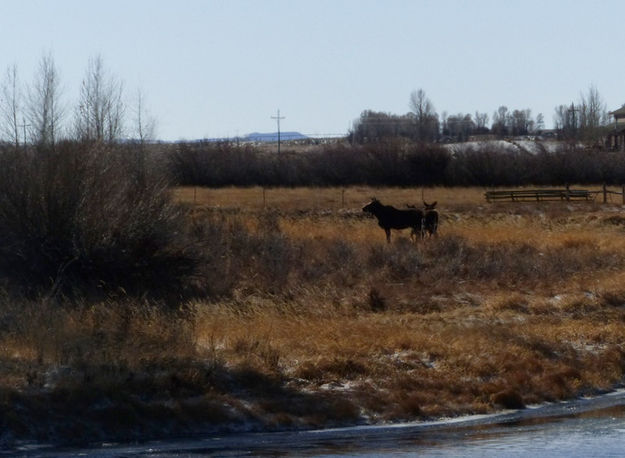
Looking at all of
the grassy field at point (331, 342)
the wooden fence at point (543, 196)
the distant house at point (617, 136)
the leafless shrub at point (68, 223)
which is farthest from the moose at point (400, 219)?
the distant house at point (617, 136)

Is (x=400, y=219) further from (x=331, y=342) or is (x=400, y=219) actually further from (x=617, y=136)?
(x=617, y=136)

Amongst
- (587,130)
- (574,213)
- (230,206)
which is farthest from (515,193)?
(587,130)

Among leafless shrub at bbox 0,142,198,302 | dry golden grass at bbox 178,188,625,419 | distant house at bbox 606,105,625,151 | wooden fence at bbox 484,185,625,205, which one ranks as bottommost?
dry golden grass at bbox 178,188,625,419

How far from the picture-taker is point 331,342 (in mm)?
15367

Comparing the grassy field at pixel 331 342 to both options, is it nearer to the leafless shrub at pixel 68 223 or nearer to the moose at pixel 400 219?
the leafless shrub at pixel 68 223

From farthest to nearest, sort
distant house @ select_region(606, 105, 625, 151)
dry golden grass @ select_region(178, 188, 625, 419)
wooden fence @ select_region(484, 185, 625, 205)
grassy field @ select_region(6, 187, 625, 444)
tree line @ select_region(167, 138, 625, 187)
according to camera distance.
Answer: distant house @ select_region(606, 105, 625, 151)
tree line @ select_region(167, 138, 625, 187)
wooden fence @ select_region(484, 185, 625, 205)
dry golden grass @ select_region(178, 188, 625, 419)
grassy field @ select_region(6, 187, 625, 444)

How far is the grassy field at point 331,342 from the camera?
40.3 feet

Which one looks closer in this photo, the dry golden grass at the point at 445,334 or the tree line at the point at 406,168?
the dry golden grass at the point at 445,334

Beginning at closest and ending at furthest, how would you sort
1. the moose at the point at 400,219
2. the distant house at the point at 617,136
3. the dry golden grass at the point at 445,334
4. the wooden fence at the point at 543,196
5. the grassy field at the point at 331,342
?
the grassy field at the point at 331,342
the dry golden grass at the point at 445,334
the moose at the point at 400,219
the wooden fence at the point at 543,196
the distant house at the point at 617,136

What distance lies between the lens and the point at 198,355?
13828 millimetres

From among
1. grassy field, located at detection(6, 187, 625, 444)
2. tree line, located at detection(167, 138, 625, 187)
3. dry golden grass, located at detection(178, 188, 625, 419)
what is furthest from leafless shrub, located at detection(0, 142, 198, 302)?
tree line, located at detection(167, 138, 625, 187)

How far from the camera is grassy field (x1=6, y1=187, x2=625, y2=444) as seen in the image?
40.3ft

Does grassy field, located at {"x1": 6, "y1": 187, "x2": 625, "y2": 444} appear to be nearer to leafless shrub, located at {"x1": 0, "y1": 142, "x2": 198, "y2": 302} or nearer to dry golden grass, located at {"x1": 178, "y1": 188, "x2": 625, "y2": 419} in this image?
dry golden grass, located at {"x1": 178, "y1": 188, "x2": 625, "y2": 419}

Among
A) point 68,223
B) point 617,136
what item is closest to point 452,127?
point 617,136
